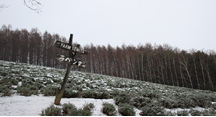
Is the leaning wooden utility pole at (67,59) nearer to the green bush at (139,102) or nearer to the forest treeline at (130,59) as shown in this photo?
the green bush at (139,102)

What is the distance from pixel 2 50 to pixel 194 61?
55326 mm

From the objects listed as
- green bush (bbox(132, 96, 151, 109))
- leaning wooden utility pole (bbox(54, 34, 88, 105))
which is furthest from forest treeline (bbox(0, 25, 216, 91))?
leaning wooden utility pole (bbox(54, 34, 88, 105))

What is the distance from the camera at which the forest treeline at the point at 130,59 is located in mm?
31031

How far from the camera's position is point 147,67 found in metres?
37.9

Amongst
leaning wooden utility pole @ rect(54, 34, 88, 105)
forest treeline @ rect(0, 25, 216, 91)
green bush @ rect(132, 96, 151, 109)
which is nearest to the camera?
leaning wooden utility pole @ rect(54, 34, 88, 105)

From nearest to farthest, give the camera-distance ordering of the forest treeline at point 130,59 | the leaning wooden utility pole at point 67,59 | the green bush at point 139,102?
the leaning wooden utility pole at point 67,59 → the green bush at point 139,102 → the forest treeline at point 130,59

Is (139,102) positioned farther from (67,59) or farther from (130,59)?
(130,59)

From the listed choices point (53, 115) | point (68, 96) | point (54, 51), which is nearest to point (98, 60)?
point (54, 51)

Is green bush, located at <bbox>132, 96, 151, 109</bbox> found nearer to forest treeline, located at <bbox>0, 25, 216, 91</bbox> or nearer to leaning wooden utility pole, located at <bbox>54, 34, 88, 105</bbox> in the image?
leaning wooden utility pole, located at <bbox>54, 34, 88, 105</bbox>

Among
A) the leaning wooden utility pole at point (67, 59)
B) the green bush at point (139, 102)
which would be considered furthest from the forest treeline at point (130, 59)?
the leaning wooden utility pole at point (67, 59)

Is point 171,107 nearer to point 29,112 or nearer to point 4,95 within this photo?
point 29,112

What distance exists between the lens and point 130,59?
40.5 meters

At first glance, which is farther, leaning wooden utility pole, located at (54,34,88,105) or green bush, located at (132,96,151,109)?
green bush, located at (132,96,151,109)

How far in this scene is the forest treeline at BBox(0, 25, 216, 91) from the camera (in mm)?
31031
